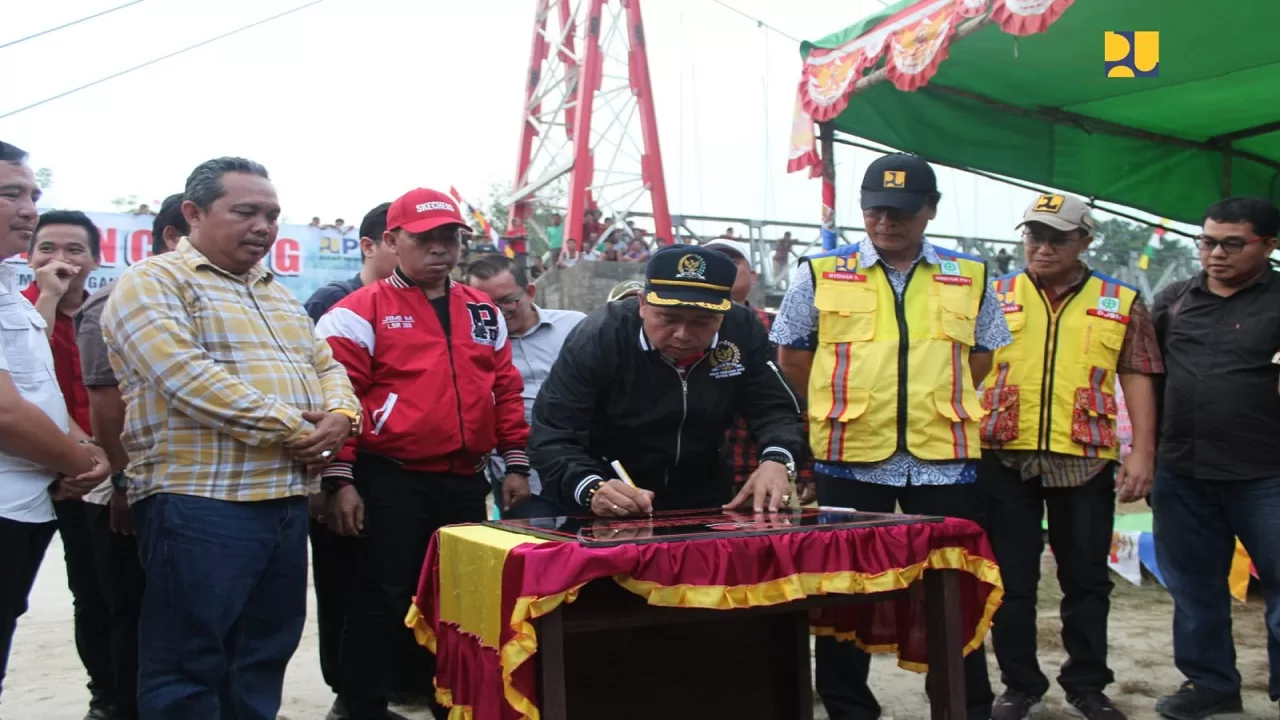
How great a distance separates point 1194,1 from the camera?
5.54 metres

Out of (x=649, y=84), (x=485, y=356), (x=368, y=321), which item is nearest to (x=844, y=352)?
(x=485, y=356)

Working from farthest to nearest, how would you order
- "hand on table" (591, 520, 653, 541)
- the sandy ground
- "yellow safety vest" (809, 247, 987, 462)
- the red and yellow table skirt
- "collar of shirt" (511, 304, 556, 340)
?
1. "collar of shirt" (511, 304, 556, 340)
2. the sandy ground
3. "yellow safety vest" (809, 247, 987, 462)
4. "hand on table" (591, 520, 653, 541)
5. the red and yellow table skirt

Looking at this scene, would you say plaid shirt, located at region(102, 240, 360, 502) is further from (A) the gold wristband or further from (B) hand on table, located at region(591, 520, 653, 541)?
(B) hand on table, located at region(591, 520, 653, 541)

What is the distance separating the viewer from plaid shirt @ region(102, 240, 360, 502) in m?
3.07

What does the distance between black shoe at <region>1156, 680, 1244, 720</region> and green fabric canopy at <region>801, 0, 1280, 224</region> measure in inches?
128

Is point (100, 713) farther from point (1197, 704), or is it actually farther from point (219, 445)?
point (1197, 704)

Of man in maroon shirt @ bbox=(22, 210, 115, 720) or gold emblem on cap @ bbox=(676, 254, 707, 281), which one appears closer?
gold emblem on cap @ bbox=(676, 254, 707, 281)

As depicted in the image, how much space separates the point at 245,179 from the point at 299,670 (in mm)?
2808

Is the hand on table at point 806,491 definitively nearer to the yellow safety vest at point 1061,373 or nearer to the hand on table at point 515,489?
the yellow safety vest at point 1061,373

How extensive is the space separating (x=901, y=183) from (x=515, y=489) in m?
1.74

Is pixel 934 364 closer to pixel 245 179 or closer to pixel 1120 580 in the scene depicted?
pixel 245 179

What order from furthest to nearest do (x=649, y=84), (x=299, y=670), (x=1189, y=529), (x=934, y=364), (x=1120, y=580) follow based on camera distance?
(x=649, y=84)
(x=1120, y=580)
(x=299, y=670)
(x=1189, y=529)
(x=934, y=364)

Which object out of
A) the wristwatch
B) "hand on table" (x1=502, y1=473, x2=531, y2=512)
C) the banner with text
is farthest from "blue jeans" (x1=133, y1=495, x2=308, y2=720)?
the banner with text

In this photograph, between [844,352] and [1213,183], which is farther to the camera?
[1213,183]
